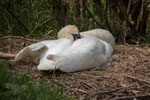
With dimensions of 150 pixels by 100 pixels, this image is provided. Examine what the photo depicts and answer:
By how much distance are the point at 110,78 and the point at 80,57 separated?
0.42 m

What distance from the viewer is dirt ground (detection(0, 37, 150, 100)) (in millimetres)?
2738

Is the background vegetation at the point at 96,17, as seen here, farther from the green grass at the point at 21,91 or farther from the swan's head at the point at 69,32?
the green grass at the point at 21,91

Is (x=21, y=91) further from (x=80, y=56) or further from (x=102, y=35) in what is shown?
(x=102, y=35)

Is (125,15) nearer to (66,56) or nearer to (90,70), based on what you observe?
(90,70)

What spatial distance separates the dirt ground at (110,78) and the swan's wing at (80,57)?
0.30 feet

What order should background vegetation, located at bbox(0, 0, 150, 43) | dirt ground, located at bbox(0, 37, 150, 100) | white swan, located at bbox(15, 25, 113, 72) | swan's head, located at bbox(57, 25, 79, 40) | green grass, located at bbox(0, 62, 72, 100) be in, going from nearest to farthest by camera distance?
green grass, located at bbox(0, 62, 72, 100), dirt ground, located at bbox(0, 37, 150, 100), white swan, located at bbox(15, 25, 113, 72), swan's head, located at bbox(57, 25, 79, 40), background vegetation, located at bbox(0, 0, 150, 43)

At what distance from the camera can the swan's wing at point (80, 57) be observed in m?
3.08

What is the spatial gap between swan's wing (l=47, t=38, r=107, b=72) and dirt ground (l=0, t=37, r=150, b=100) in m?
0.09

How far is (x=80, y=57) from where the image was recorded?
10.5ft

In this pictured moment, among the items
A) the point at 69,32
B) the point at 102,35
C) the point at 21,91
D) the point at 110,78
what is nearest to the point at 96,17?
the point at 102,35

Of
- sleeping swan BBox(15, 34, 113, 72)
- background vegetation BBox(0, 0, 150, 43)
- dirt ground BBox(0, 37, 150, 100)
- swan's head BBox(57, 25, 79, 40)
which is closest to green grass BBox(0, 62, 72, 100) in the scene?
dirt ground BBox(0, 37, 150, 100)

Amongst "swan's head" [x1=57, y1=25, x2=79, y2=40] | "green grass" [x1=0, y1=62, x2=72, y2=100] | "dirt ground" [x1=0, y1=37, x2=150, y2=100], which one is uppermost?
"swan's head" [x1=57, y1=25, x2=79, y2=40]

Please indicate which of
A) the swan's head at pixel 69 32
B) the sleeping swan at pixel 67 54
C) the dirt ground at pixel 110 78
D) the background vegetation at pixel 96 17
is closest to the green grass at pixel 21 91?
the dirt ground at pixel 110 78

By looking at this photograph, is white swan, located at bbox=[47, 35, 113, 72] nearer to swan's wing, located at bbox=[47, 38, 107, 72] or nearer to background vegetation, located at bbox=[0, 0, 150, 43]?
swan's wing, located at bbox=[47, 38, 107, 72]
